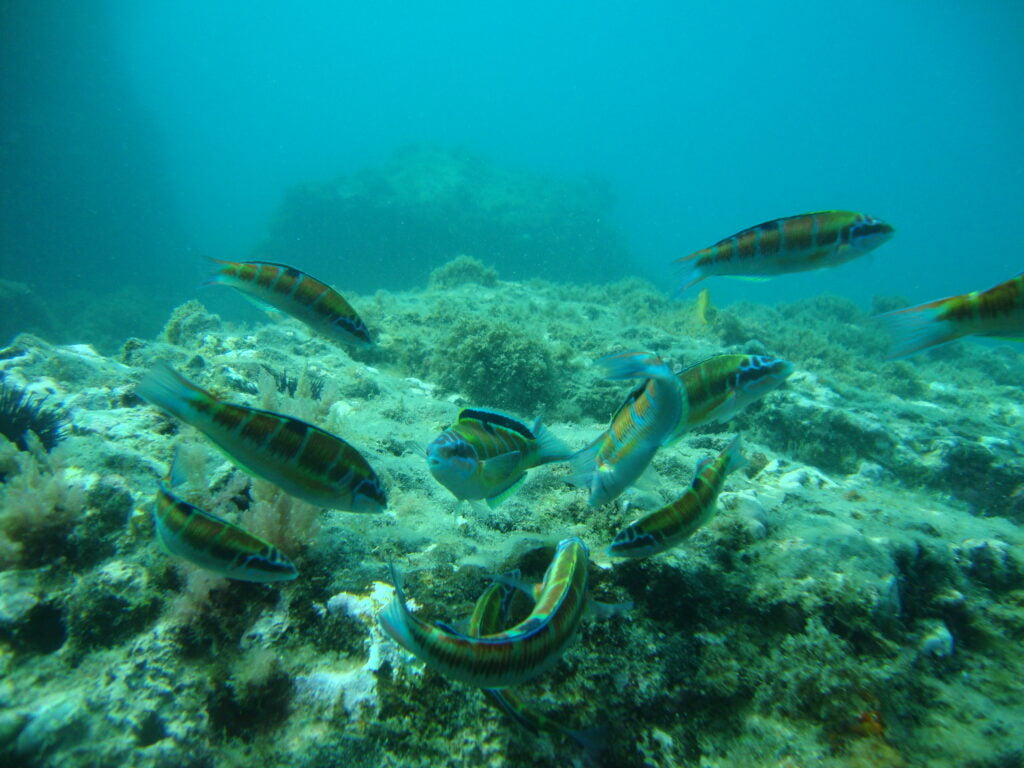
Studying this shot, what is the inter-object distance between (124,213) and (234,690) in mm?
54021

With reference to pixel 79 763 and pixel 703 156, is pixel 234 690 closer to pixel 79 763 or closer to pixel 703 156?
pixel 79 763

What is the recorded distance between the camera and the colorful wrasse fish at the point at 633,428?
1.64 metres

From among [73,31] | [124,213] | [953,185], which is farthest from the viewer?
[953,185]

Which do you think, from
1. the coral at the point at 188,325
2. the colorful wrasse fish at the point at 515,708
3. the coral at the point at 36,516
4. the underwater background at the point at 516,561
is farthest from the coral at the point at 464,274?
the colorful wrasse fish at the point at 515,708

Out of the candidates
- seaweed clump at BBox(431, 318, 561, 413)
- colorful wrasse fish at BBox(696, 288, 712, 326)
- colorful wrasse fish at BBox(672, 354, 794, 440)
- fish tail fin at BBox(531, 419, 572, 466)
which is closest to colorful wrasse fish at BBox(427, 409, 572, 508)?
fish tail fin at BBox(531, 419, 572, 466)

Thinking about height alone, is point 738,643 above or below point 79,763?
above

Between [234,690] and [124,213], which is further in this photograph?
[124,213]

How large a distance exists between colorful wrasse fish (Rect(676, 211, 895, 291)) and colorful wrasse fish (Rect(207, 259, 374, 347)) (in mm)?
2218

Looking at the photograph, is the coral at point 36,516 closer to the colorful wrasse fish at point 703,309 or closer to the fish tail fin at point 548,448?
the fish tail fin at point 548,448

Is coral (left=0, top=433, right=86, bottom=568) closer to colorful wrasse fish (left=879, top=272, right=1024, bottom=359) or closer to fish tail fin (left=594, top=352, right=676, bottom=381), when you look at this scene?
fish tail fin (left=594, top=352, right=676, bottom=381)

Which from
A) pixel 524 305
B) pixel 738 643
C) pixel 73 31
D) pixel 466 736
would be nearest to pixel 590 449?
pixel 738 643

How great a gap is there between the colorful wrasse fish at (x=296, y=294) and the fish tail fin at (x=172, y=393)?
95 cm

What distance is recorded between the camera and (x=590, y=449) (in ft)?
7.09

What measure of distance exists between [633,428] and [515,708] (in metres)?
1.25
